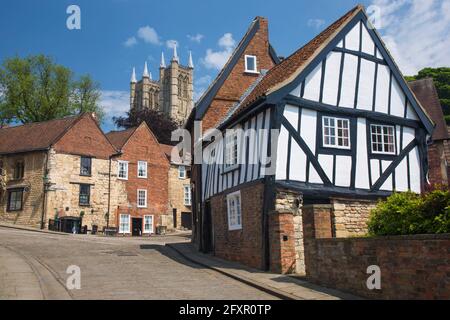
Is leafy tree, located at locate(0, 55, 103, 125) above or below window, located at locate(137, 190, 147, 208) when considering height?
above

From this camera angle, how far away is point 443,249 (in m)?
7.41

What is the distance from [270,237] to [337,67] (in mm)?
6180

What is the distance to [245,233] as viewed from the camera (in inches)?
587

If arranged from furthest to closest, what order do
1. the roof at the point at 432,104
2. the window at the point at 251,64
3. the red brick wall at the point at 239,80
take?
1. the roof at the point at 432,104
2. the window at the point at 251,64
3. the red brick wall at the point at 239,80

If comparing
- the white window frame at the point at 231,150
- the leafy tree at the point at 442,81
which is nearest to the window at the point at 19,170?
the white window frame at the point at 231,150

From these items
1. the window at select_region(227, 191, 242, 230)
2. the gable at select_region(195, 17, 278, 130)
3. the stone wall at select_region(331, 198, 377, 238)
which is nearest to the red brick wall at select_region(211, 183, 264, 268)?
the window at select_region(227, 191, 242, 230)

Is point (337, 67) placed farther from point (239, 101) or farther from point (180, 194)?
point (180, 194)

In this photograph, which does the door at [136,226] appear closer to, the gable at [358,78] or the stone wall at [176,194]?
the stone wall at [176,194]

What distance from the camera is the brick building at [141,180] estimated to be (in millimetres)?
37938

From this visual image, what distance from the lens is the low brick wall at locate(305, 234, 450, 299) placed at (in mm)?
7547

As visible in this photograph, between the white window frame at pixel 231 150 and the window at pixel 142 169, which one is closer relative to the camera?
the white window frame at pixel 231 150

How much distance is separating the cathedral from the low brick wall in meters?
97.6

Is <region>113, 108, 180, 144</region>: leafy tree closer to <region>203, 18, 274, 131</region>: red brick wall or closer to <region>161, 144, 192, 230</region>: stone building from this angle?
<region>161, 144, 192, 230</region>: stone building
